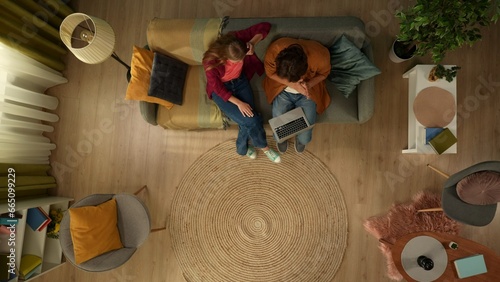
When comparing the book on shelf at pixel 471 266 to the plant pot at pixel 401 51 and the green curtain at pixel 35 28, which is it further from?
the green curtain at pixel 35 28

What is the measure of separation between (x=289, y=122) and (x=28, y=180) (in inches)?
81.6

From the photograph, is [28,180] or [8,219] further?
[28,180]

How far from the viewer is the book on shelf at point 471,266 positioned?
2145 millimetres

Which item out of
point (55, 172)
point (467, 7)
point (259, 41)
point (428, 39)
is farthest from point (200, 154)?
point (467, 7)

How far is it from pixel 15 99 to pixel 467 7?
3056 mm

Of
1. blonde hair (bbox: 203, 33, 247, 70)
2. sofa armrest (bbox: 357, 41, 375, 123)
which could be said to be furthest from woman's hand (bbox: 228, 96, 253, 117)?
sofa armrest (bbox: 357, 41, 375, 123)

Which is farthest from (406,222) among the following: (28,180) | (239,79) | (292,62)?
(28,180)

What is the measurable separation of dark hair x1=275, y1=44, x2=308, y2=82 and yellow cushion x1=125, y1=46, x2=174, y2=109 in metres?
0.94

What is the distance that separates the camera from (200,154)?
113 inches

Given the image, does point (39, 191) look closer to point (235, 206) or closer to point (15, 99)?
point (15, 99)

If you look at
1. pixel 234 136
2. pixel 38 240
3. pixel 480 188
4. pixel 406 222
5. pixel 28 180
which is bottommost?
pixel 38 240

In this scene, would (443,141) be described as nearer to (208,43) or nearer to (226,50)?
(226,50)

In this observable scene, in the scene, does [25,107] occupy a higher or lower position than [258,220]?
higher

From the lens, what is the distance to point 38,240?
99.7 inches
